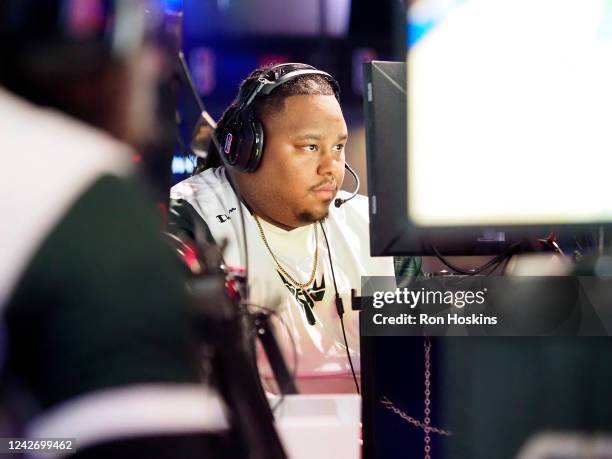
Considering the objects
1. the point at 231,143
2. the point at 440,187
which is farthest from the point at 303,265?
the point at 440,187

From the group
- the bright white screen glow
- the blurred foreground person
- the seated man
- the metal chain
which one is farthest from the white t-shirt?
the blurred foreground person

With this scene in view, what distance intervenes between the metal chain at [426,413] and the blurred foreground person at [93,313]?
1.67 feet

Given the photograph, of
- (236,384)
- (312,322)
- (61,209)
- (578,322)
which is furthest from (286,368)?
(61,209)

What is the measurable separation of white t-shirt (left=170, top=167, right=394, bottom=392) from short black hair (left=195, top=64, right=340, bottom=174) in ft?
0.15

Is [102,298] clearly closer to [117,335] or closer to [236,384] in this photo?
[117,335]

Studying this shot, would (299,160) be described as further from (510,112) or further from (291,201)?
(510,112)

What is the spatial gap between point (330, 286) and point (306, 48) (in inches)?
22.5

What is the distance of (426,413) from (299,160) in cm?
54

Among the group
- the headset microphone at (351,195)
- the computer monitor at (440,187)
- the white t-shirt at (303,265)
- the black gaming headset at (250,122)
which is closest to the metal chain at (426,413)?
the white t-shirt at (303,265)

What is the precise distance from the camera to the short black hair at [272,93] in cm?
133

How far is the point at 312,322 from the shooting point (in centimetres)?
127

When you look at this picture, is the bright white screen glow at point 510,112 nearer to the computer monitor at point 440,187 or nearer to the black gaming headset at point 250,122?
the computer monitor at point 440,187

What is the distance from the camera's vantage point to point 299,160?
4.31 feet

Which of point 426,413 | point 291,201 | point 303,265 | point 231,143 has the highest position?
point 231,143
